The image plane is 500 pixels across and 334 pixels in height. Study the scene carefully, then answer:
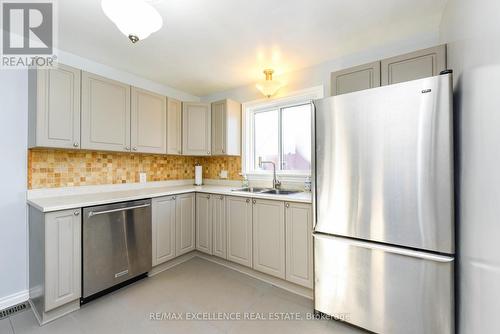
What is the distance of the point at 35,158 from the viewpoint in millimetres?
2000

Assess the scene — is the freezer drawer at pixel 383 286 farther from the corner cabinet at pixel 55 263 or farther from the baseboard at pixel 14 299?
the baseboard at pixel 14 299

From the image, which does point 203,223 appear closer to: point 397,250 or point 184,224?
point 184,224

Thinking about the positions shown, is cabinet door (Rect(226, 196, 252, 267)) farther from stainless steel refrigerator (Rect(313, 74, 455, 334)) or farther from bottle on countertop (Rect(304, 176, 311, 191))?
stainless steel refrigerator (Rect(313, 74, 455, 334))

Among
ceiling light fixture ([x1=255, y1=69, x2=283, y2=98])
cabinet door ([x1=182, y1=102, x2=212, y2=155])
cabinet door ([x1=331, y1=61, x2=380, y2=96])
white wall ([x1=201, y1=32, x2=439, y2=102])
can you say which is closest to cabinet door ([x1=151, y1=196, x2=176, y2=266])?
cabinet door ([x1=182, y1=102, x2=212, y2=155])

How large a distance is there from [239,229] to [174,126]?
1.58 metres

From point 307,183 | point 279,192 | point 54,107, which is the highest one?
point 54,107

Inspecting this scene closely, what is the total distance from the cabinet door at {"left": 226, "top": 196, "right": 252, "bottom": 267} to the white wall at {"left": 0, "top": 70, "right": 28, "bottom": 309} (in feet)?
5.94

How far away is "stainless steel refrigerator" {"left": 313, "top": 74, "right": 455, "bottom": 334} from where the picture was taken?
49.3 inches

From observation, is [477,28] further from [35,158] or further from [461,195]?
[35,158]

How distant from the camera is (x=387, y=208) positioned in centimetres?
139

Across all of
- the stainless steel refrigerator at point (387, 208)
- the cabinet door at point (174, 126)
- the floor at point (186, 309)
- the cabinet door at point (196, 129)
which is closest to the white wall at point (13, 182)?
the floor at point (186, 309)

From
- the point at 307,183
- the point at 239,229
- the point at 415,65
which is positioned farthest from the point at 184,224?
the point at 415,65

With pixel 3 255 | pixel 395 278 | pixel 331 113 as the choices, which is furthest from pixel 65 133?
pixel 395 278

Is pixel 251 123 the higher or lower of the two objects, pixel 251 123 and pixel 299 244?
the higher
